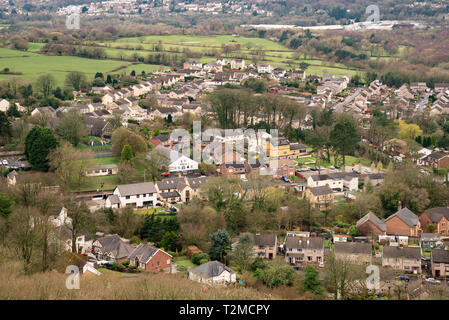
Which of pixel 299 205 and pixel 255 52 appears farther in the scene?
pixel 255 52

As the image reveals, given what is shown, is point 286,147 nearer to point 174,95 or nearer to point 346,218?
point 346,218

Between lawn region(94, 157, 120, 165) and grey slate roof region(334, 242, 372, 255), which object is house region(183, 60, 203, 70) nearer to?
lawn region(94, 157, 120, 165)

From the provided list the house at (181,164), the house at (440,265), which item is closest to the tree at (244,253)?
the house at (440,265)

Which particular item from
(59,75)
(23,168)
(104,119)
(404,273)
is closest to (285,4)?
(59,75)

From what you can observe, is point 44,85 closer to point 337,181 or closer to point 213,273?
point 337,181

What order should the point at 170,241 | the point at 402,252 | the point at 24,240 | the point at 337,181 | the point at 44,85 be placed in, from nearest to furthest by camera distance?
the point at 24,240 < the point at 402,252 < the point at 170,241 < the point at 337,181 < the point at 44,85

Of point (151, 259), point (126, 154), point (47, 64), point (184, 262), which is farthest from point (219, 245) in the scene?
point (47, 64)

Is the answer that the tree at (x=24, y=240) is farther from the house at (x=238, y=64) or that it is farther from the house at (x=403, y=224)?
the house at (x=238, y=64)

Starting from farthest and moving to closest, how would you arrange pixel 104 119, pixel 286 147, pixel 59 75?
1. pixel 59 75
2. pixel 104 119
3. pixel 286 147
